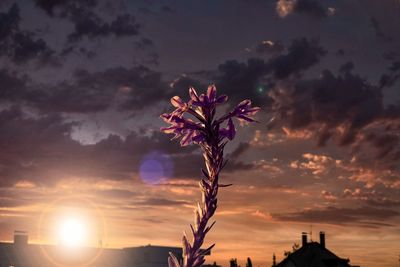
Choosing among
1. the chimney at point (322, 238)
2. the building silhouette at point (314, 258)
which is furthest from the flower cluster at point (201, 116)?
the chimney at point (322, 238)

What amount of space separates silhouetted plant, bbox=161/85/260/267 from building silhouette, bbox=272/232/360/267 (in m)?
53.5

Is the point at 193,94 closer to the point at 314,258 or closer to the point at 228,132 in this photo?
the point at 228,132

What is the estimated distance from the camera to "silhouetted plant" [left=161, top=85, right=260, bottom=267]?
6.40 feet

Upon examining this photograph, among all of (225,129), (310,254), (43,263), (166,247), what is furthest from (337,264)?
(225,129)

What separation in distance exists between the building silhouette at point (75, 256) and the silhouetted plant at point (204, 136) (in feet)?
191

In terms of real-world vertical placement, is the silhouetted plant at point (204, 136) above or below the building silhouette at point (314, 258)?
below

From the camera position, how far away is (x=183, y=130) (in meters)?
2.19

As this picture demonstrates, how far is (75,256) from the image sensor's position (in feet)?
213

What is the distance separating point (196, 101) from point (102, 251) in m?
68.8

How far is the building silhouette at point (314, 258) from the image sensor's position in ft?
177

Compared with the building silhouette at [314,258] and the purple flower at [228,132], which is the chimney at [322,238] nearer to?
the building silhouette at [314,258]

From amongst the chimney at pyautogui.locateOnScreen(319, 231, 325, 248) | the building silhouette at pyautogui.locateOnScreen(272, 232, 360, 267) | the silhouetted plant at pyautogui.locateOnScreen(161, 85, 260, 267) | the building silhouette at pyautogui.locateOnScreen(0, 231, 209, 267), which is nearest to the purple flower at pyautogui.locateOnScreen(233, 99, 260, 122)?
the silhouetted plant at pyautogui.locateOnScreen(161, 85, 260, 267)

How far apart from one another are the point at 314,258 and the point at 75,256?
2552cm

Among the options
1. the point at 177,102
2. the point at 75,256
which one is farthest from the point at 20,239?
the point at 177,102
